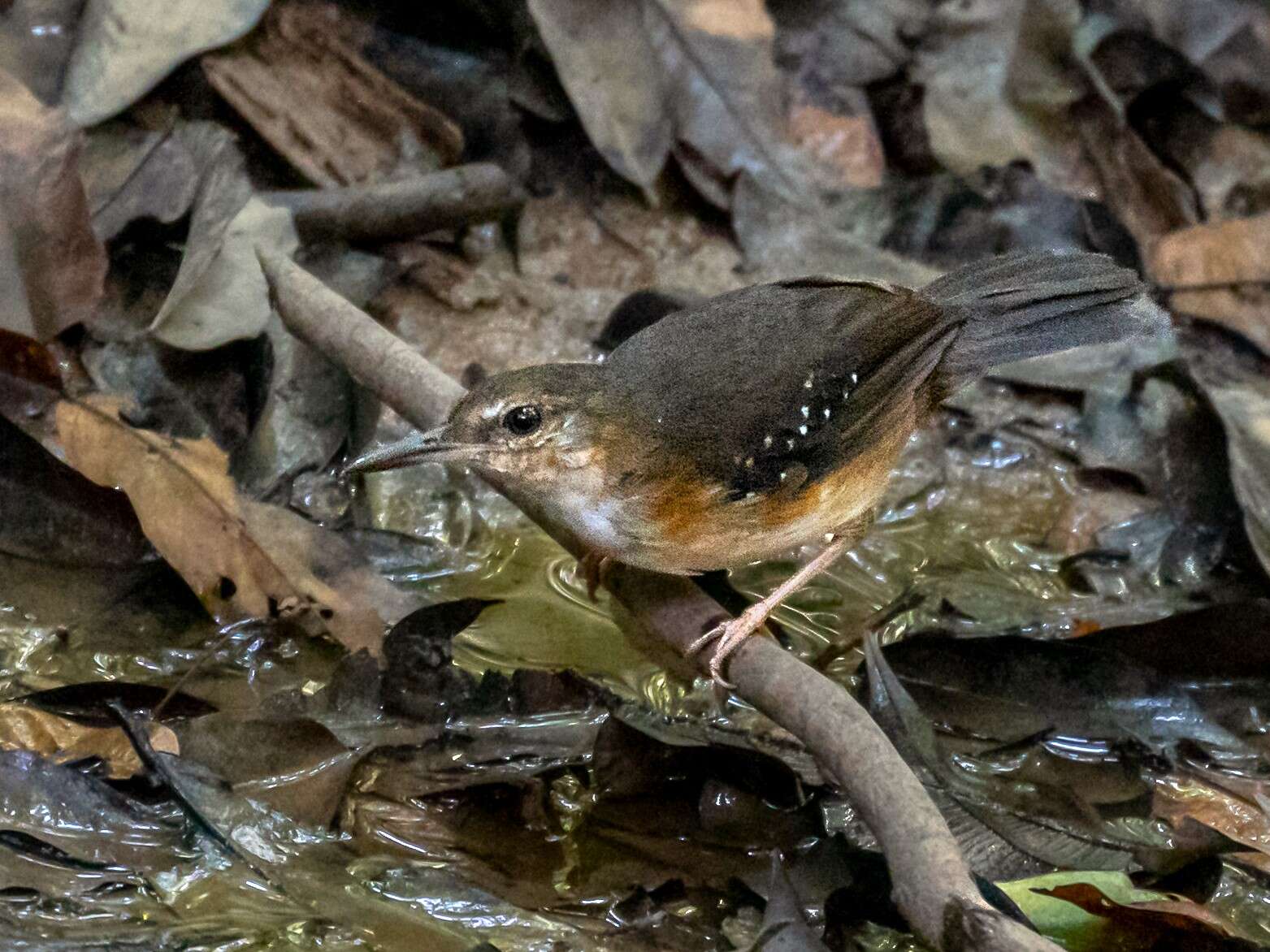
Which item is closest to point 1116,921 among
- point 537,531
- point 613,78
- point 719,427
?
point 719,427

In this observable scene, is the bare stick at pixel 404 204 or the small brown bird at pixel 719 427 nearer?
the small brown bird at pixel 719 427

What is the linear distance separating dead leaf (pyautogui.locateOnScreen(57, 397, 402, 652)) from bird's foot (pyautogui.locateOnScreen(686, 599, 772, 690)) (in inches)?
37.7

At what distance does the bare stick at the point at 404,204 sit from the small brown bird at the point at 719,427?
1.71 m

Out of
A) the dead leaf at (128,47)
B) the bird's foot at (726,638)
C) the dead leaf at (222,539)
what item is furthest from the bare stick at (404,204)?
the bird's foot at (726,638)

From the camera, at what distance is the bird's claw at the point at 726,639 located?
3.84m

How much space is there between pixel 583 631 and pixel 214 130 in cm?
238

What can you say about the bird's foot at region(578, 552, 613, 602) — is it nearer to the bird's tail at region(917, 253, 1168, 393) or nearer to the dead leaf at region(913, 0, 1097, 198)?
the bird's tail at region(917, 253, 1168, 393)

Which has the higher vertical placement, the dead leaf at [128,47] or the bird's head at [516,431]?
the dead leaf at [128,47]

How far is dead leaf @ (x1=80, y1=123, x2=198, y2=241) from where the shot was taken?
5348 millimetres

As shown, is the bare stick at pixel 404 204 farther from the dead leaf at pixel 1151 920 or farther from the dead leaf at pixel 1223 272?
the dead leaf at pixel 1151 920

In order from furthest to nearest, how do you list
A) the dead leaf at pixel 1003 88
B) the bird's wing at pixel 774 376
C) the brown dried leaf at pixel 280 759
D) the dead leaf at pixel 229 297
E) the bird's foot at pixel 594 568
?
the dead leaf at pixel 1003 88 < the dead leaf at pixel 229 297 < the bird's foot at pixel 594 568 < the bird's wing at pixel 774 376 < the brown dried leaf at pixel 280 759

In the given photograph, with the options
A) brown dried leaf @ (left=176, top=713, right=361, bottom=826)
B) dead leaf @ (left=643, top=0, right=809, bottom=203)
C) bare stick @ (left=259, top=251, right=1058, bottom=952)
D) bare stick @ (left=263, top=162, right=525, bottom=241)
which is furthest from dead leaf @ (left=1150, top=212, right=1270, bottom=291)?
brown dried leaf @ (left=176, top=713, right=361, bottom=826)

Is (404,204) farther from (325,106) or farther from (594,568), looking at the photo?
(594,568)

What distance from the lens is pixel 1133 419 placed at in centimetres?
586
